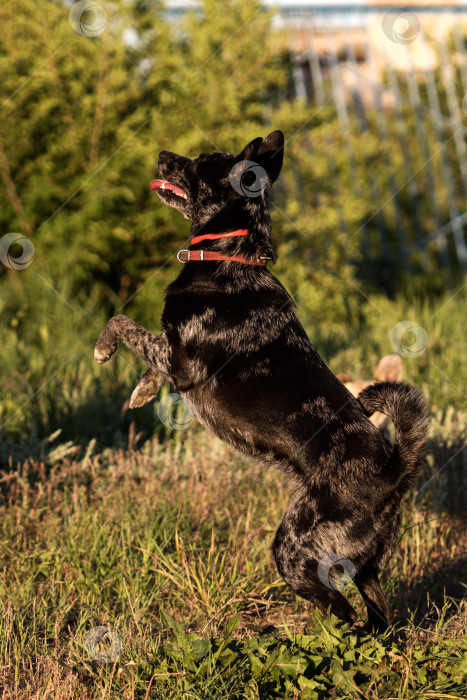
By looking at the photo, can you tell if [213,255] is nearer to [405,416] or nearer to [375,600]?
[405,416]

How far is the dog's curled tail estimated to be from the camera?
304 centimetres

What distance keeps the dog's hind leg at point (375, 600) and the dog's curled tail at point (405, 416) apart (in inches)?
16.4

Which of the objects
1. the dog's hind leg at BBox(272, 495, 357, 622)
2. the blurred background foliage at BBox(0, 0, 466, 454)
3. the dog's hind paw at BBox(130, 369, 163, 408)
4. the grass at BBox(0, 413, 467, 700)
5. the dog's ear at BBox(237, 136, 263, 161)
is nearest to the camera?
the grass at BBox(0, 413, 467, 700)

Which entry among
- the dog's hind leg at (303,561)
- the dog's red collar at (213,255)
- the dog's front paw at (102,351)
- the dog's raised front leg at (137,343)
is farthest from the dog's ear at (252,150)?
the dog's hind leg at (303,561)

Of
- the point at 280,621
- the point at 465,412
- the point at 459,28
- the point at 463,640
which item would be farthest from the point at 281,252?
the point at 459,28

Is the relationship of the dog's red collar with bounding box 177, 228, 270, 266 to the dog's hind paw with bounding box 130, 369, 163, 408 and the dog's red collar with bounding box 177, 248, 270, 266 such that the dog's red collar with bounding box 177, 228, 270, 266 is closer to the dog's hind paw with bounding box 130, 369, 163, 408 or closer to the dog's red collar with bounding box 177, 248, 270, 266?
the dog's red collar with bounding box 177, 248, 270, 266

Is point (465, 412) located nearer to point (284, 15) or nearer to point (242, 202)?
point (242, 202)

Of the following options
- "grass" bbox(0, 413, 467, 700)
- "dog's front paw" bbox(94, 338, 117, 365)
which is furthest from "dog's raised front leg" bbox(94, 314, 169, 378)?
"grass" bbox(0, 413, 467, 700)

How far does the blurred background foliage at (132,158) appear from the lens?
23.6 ft

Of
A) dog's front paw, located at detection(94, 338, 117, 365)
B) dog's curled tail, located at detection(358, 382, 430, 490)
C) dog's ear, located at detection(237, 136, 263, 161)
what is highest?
dog's ear, located at detection(237, 136, 263, 161)

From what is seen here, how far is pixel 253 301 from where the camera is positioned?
10.9ft

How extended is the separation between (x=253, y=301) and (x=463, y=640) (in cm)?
158

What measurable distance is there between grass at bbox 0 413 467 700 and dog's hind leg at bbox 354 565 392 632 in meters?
0.08

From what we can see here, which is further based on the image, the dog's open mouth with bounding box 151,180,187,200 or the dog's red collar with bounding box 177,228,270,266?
the dog's open mouth with bounding box 151,180,187,200
